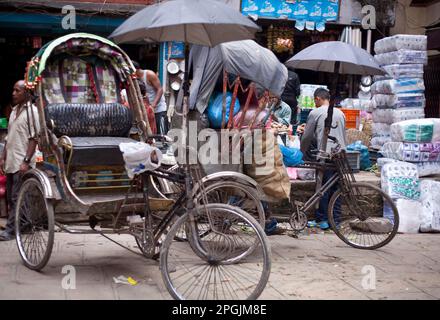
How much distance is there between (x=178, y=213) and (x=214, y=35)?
175cm

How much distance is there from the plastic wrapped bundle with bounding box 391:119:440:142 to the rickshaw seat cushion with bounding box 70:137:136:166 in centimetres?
498

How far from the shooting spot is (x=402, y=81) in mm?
10664

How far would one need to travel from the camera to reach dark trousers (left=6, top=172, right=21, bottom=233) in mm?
6871

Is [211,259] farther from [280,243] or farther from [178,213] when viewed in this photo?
[280,243]

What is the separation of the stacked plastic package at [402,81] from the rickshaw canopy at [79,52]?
19.1 ft

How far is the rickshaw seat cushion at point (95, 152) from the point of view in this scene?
18.2 feet

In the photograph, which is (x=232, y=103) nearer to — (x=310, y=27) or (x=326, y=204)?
(x=326, y=204)

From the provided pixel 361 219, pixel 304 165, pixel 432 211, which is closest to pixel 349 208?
pixel 361 219

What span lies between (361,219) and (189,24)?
342 centimetres

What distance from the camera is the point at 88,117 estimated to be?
5.96 metres

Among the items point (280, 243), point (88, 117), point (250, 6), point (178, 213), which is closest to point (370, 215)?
point (280, 243)

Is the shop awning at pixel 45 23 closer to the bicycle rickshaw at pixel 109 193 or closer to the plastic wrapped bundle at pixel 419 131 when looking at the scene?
the bicycle rickshaw at pixel 109 193

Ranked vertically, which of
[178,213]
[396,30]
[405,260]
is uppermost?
[396,30]

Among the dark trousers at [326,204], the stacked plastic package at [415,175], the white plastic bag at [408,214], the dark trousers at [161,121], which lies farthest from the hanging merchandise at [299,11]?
the dark trousers at [326,204]
